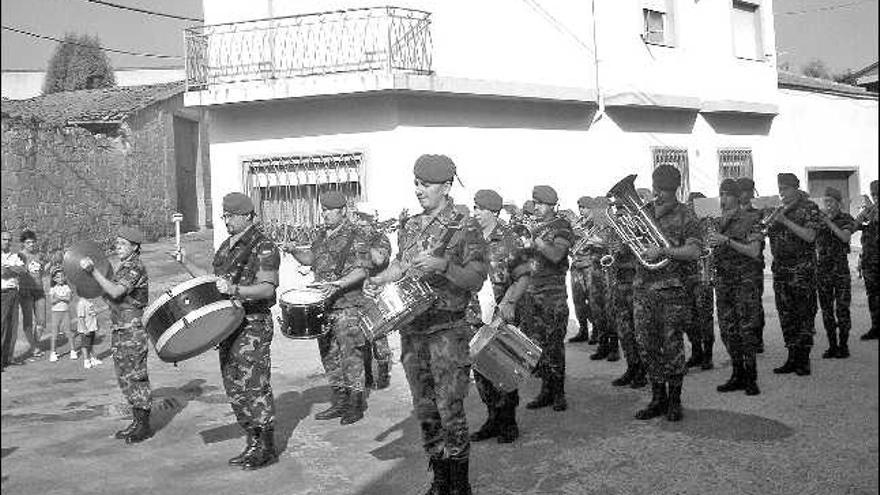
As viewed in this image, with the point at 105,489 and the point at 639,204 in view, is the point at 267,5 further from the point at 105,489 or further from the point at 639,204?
the point at 105,489

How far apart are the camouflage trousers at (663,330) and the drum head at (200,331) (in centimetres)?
304

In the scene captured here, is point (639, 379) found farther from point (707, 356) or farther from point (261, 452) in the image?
point (261, 452)

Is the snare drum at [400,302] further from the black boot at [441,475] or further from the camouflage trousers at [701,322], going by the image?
the camouflage trousers at [701,322]

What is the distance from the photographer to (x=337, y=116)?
11.9 m

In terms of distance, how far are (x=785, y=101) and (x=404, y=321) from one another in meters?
5.09

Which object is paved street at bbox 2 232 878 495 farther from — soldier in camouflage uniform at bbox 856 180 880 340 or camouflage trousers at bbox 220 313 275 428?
soldier in camouflage uniform at bbox 856 180 880 340

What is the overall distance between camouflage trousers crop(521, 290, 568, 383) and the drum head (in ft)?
7.75

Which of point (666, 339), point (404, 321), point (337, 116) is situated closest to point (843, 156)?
point (404, 321)

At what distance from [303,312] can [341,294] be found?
64 cm

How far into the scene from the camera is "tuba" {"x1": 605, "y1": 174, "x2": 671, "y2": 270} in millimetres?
5867

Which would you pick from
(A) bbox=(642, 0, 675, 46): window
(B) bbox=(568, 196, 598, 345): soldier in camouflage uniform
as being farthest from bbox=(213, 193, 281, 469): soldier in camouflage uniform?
(A) bbox=(642, 0, 675, 46): window

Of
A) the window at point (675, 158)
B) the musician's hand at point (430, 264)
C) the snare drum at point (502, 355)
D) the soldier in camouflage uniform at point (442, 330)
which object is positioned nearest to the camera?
the musician's hand at point (430, 264)

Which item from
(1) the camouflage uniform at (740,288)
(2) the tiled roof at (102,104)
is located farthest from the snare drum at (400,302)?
(2) the tiled roof at (102,104)

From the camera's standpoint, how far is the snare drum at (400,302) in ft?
Answer: 13.6
